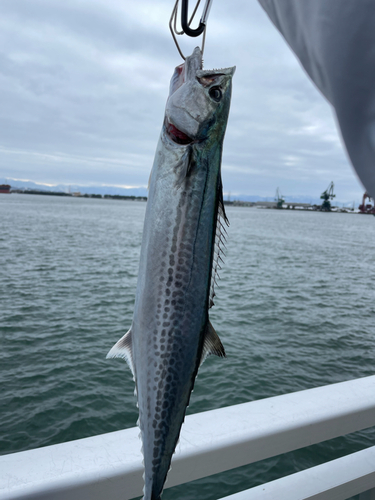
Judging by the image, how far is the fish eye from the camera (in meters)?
1.52

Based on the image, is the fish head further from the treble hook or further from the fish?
the treble hook

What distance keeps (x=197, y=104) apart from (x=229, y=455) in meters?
1.72

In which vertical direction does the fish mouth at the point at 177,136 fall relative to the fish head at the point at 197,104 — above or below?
below

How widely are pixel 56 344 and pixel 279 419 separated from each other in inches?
464

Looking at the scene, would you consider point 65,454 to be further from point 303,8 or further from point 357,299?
point 357,299

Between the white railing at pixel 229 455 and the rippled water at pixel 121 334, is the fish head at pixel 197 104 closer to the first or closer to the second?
the white railing at pixel 229 455

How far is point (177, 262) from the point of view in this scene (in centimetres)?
138

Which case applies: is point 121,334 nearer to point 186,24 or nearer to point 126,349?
point 126,349

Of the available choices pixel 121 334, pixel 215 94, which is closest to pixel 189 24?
pixel 215 94

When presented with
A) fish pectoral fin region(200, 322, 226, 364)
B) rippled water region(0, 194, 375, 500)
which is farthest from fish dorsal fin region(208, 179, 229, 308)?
rippled water region(0, 194, 375, 500)

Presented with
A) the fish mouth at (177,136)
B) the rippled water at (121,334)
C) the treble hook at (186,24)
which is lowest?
the rippled water at (121,334)

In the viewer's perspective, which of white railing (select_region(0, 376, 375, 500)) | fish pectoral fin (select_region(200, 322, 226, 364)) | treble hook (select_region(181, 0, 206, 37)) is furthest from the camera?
white railing (select_region(0, 376, 375, 500))

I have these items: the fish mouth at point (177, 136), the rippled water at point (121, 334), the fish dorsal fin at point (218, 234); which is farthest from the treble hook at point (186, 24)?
the rippled water at point (121, 334)

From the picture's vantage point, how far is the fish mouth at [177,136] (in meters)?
1.46
